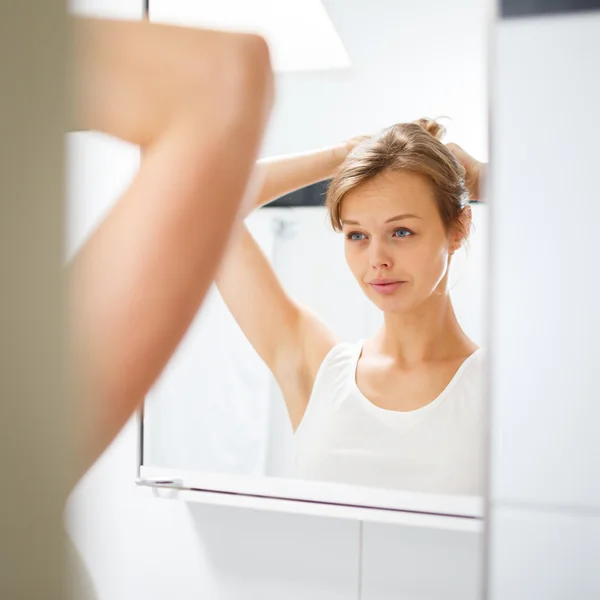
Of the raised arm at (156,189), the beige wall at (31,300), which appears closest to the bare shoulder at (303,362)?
the raised arm at (156,189)

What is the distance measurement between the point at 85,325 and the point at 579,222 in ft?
1.22

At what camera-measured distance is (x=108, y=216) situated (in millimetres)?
228

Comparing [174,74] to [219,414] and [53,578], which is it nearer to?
[53,578]

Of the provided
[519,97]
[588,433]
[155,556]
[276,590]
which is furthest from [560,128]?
[155,556]

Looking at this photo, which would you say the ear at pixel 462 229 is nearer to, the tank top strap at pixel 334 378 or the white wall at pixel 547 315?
the tank top strap at pixel 334 378

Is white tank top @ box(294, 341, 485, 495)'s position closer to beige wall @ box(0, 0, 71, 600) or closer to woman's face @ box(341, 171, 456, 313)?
woman's face @ box(341, 171, 456, 313)

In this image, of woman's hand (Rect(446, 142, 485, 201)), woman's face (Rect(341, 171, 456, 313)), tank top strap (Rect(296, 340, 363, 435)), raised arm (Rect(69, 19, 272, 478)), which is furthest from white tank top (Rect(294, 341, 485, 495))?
raised arm (Rect(69, 19, 272, 478))

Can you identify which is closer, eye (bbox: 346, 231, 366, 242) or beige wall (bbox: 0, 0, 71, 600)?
beige wall (bbox: 0, 0, 71, 600)

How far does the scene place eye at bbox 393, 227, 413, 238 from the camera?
95 centimetres

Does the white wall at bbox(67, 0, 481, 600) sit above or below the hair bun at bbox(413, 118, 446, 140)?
below

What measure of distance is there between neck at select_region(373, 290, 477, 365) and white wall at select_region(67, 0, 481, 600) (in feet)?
0.86

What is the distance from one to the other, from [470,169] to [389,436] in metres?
0.38

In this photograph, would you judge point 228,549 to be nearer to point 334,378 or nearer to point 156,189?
point 334,378

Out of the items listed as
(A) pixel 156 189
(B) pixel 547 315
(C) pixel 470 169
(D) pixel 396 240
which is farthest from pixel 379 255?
(A) pixel 156 189
